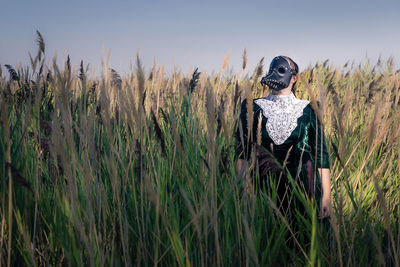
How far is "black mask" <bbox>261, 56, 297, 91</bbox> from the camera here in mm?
1883

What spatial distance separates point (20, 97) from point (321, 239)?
87.9 inches

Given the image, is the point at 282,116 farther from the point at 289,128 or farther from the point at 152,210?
the point at 152,210

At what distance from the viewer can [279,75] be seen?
6.21 feet

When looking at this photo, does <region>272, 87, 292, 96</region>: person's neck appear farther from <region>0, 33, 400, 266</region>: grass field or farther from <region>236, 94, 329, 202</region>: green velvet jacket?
<region>0, 33, 400, 266</region>: grass field

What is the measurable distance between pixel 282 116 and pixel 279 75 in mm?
222

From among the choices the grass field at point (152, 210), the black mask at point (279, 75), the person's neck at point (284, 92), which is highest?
the black mask at point (279, 75)

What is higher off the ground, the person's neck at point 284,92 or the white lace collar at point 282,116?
the person's neck at point 284,92

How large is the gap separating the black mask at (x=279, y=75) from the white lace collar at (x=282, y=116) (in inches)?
3.0

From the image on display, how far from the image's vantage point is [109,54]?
2092mm

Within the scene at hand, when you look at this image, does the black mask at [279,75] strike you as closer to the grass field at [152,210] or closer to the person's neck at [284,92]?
the person's neck at [284,92]

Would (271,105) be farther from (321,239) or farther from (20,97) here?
(20,97)

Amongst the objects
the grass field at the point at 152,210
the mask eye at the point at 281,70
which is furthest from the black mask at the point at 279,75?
the grass field at the point at 152,210

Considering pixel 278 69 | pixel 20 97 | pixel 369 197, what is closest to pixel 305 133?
pixel 278 69

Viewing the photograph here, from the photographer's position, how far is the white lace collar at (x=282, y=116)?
191cm
